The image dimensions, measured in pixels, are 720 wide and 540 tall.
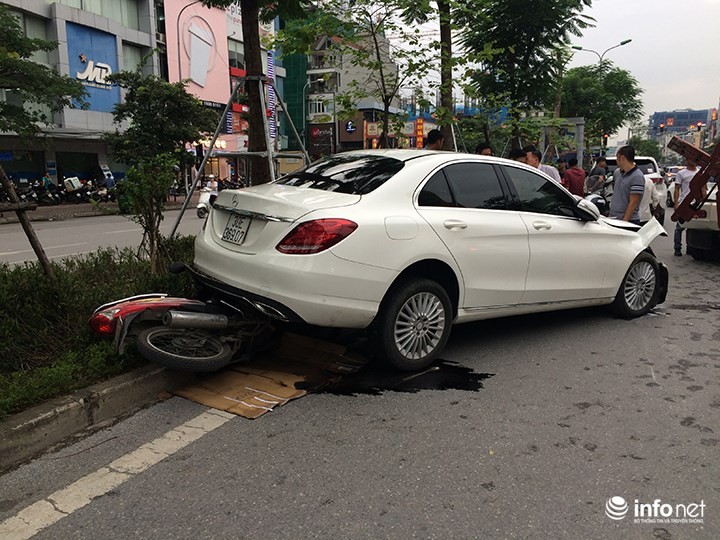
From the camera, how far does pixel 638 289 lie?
5.78 meters

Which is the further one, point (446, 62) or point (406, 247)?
point (446, 62)

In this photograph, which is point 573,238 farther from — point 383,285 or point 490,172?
point 383,285

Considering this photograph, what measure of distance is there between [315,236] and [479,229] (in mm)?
1390

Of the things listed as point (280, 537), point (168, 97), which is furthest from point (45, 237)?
point (280, 537)

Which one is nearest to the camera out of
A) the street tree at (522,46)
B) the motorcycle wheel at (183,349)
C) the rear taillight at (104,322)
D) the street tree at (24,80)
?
the motorcycle wheel at (183,349)

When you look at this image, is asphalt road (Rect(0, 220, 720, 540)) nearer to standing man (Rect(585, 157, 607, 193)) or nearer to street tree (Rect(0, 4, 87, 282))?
standing man (Rect(585, 157, 607, 193))

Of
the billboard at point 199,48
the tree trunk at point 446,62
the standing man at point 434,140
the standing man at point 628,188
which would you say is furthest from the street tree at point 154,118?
the standing man at point 628,188

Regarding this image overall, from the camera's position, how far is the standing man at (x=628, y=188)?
22.3 feet

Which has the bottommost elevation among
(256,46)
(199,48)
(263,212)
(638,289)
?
(638,289)

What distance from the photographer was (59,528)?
236 centimetres

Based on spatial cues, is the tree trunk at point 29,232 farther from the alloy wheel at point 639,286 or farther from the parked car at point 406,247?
the alloy wheel at point 639,286

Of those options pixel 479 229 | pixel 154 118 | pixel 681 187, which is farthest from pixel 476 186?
pixel 154 118

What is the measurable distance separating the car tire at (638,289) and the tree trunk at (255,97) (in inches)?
161

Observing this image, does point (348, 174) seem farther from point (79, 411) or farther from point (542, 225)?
point (79, 411)
